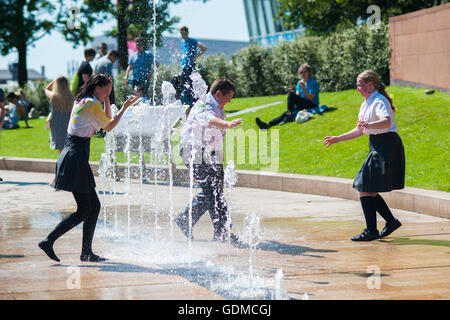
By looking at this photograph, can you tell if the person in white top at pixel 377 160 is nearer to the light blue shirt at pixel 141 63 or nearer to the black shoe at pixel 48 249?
the black shoe at pixel 48 249

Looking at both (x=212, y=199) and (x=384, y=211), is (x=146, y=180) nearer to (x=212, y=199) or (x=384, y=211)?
(x=212, y=199)

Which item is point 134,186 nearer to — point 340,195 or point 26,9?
point 340,195

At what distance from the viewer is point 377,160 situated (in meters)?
7.70

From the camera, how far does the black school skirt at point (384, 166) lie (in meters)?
7.66

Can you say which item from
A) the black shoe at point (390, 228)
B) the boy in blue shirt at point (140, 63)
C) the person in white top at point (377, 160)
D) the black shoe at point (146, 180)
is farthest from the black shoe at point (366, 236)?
the boy in blue shirt at point (140, 63)

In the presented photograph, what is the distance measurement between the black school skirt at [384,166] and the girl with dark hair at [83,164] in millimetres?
2642

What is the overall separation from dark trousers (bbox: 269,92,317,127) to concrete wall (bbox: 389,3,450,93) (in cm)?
342

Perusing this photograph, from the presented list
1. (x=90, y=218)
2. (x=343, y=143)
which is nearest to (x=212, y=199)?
(x=90, y=218)

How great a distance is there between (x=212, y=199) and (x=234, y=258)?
105cm

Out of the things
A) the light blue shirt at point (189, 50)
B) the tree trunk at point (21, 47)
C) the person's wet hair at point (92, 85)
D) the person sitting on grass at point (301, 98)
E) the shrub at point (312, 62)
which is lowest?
the person's wet hair at point (92, 85)

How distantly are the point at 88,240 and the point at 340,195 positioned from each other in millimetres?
5349

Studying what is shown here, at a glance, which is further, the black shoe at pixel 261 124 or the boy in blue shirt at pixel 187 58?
the black shoe at pixel 261 124
